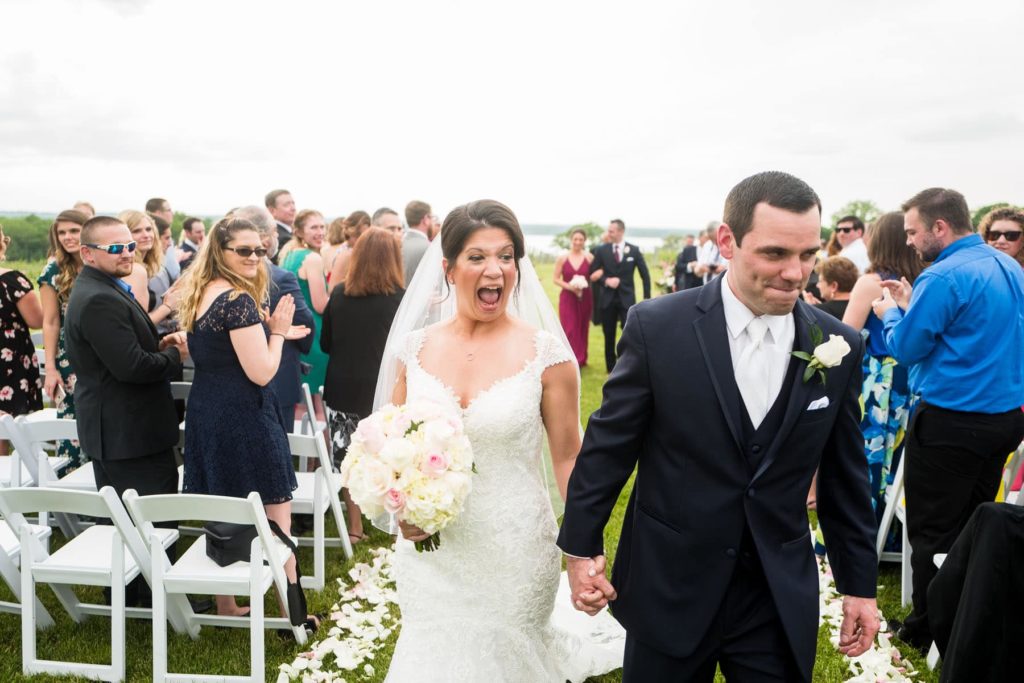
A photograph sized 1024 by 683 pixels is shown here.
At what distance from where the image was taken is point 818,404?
2.33m

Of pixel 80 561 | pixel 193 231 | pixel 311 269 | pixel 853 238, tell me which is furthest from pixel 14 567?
pixel 853 238

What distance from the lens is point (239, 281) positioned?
4.39 meters

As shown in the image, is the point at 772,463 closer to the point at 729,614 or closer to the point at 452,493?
the point at 729,614

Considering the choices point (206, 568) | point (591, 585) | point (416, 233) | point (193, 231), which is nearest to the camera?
point (591, 585)

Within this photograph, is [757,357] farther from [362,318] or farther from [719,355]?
[362,318]

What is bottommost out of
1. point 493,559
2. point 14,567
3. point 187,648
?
point 187,648

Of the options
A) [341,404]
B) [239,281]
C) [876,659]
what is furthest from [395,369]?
[876,659]

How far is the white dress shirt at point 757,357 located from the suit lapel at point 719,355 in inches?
1.0

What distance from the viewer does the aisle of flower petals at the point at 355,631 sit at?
4.18 meters

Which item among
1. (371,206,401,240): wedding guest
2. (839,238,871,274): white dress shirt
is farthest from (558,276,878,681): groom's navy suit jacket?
(839,238,871,274): white dress shirt

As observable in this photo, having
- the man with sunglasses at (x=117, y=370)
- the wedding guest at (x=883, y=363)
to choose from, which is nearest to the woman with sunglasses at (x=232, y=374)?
the man with sunglasses at (x=117, y=370)

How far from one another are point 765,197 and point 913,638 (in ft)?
11.4

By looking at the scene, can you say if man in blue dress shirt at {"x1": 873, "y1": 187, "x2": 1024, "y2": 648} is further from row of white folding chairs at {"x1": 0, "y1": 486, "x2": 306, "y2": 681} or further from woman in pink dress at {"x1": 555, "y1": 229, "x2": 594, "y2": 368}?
woman in pink dress at {"x1": 555, "y1": 229, "x2": 594, "y2": 368}

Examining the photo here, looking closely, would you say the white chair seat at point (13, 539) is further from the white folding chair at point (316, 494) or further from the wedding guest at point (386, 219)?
the wedding guest at point (386, 219)
